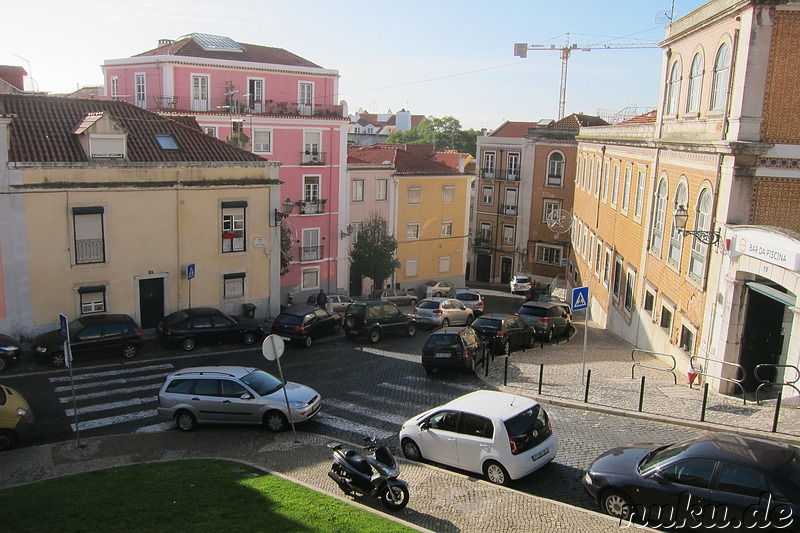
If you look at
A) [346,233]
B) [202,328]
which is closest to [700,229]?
[202,328]

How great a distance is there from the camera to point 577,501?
11031 mm

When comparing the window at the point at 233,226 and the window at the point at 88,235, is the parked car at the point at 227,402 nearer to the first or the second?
the window at the point at 88,235

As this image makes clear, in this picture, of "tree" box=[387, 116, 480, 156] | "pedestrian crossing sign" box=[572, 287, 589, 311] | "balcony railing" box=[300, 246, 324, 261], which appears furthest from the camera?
"tree" box=[387, 116, 480, 156]

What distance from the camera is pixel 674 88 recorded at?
22766 mm

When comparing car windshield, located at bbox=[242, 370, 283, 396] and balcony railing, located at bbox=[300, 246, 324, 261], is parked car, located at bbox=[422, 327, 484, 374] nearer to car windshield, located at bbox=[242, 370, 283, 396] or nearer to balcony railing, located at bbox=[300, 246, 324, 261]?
car windshield, located at bbox=[242, 370, 283, 396]

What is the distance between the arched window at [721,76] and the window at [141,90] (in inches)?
1270

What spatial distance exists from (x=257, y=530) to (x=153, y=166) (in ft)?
57.6

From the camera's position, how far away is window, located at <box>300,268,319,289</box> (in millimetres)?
41406

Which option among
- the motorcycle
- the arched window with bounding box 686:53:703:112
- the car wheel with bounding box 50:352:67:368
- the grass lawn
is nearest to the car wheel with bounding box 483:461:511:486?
the motorcycle

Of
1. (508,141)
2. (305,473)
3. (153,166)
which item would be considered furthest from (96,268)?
(508,141)

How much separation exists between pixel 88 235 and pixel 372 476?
16387 millimetres

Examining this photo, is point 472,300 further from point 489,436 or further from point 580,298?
point 489,436

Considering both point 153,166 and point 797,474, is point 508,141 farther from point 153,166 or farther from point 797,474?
point 797,474

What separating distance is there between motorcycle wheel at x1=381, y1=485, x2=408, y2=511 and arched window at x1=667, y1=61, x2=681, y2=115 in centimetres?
1722
